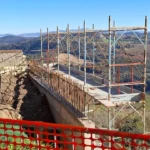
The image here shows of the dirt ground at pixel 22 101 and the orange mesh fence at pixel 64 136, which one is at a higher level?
the orange mesh fence at pixel 64 136

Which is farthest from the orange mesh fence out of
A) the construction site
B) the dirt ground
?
the dirt ground

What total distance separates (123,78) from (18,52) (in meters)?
9.22

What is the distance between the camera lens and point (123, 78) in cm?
2741

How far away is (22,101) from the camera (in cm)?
1753

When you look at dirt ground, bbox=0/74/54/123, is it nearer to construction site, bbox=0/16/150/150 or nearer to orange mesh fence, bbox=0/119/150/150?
construction site, bbox=0/16/150/150

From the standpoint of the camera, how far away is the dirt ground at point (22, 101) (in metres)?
14.9

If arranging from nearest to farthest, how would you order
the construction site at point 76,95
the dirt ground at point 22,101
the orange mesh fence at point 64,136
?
the orange mesh fence at point 64,136
the construction site at point 76,95
the dirt ground at point 22,101

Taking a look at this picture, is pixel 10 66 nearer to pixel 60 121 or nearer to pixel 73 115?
pixel 60 121

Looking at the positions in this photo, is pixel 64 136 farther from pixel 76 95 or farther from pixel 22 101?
pixel 22 101

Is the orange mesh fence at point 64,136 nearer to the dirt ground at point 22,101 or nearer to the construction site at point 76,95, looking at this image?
the construction site at point 76,95

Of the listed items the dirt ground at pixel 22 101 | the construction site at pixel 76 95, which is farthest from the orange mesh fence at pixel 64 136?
the dirt ground at pixel 22 101

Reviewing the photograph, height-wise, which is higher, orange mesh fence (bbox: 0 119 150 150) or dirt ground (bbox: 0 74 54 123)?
orange mesh fence (bbox: 0 119 150 150)

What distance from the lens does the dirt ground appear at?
48.8 ft

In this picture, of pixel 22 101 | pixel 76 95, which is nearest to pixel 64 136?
pixel 76 95
